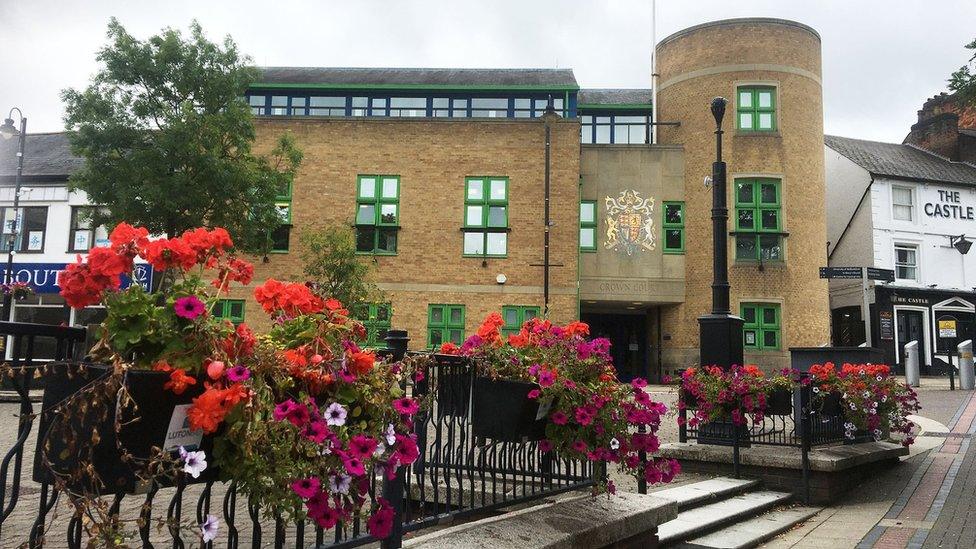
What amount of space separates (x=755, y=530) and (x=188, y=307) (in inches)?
234

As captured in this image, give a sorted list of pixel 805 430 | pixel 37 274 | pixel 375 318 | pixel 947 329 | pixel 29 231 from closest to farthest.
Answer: pixel 805 430, pixel 375 318, pixel 37 274, pixel 29 231, pixel 947 329

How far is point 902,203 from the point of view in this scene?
105 ft

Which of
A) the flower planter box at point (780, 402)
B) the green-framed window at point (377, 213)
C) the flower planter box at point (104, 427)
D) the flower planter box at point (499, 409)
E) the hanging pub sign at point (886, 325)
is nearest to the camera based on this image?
the flower planter box at point (104, 427)

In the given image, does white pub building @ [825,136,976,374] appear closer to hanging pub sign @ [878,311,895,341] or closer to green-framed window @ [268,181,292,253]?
hanging pub sign @ [878,311,895,341]

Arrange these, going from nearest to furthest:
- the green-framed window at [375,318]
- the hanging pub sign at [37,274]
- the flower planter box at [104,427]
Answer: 1. the flower planter box at [104,427]
2. the green-framed window at [375,318]
3. the hanging pub sign at [37,274]

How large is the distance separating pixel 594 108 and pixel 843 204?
13375mm

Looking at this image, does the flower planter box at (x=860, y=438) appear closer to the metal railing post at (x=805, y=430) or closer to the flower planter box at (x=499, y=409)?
the metal railing post at (x=805, y=430)

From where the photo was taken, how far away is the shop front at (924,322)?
30.3 m

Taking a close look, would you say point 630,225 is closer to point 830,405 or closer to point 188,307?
point 830,405

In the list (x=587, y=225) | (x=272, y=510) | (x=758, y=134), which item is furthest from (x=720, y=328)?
(x=758, y=134)

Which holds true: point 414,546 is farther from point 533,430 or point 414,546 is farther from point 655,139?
point 655,139

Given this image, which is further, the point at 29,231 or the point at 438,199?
the point at 29,231

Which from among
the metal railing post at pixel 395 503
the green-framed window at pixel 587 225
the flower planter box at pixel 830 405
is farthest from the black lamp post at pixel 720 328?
the green-framed window at pixel 587 225

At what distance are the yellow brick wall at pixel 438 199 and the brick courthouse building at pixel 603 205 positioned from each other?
47mm
